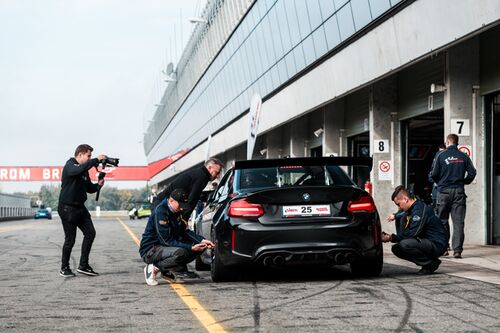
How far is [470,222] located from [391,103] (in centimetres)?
541

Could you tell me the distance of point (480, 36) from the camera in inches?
603

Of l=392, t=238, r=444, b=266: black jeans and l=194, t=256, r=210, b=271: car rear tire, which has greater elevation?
l=392, t=238, r=444, b=266: black jeans

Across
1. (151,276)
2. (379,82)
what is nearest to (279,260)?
(151,276)

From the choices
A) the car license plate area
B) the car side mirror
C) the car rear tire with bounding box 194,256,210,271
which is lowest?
the car rear tire with bounding box 194,256,210,271

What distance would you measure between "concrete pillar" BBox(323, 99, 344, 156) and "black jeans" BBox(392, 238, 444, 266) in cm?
1501

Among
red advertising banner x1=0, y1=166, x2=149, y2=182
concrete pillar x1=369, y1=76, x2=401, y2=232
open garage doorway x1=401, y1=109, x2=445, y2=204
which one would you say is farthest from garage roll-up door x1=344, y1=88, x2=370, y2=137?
red advertising banner x1=0, y1=166, x2=149, y2=182

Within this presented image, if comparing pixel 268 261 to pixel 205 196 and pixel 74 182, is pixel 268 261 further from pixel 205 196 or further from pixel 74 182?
pixel 74 182

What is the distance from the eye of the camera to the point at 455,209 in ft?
40.3

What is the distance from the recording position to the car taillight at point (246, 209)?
28.1ft

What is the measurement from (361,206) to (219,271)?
1687 mm

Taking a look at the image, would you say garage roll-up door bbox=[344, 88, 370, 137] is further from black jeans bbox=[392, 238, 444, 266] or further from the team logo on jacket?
black jeans bbox=[392, 238, 444, 266]

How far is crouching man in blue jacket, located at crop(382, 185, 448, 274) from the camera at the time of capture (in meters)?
9.33

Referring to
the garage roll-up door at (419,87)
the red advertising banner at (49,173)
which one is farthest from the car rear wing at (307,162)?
the red advertising banner at (49,173)

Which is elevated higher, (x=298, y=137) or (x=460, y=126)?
(x=298, y=137)
